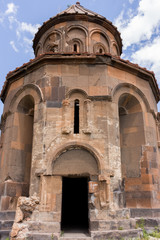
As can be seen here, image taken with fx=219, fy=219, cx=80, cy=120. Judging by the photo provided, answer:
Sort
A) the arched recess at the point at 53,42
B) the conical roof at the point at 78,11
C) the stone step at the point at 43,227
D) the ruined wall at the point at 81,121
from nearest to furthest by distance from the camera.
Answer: the stone step at the point at 43,227 < the ruined wall at the point at 81,121 < the arched recess at the point at 53,42 < the conical roof at the point at 78,11

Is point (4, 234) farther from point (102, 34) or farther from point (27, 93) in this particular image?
point (102, 34)

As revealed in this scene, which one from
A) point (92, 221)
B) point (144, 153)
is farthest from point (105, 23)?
point (92, 221)

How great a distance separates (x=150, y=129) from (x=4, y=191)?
5.96m

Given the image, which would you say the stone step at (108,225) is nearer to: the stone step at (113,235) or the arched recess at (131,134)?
the stone step at (113,235)

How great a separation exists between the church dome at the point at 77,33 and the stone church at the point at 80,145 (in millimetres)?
178

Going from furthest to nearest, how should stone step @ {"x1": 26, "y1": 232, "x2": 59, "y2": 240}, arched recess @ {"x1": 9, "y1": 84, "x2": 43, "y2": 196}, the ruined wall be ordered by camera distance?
1. arched recess @ {"x1": 9, "y1": 84, "x2": 43, "y2": 196}
2. the ruined wall
3. stone step @ {"x1": 26, "y1": 232, "x2": 59, "y2": 240}

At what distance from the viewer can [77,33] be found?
1072cm

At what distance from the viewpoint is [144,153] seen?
27.1ft

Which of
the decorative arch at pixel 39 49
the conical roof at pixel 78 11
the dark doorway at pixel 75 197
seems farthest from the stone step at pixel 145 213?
the conical roof at pixel 78 11

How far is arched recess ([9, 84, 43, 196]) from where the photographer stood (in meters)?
8.16

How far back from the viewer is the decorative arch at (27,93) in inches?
316

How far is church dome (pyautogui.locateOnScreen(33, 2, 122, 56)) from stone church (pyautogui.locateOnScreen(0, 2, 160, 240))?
178 millimetres

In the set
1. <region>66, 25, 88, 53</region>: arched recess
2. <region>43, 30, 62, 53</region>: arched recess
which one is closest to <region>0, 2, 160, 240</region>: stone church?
<region>66, 25, 88, 53</region>: arched recess

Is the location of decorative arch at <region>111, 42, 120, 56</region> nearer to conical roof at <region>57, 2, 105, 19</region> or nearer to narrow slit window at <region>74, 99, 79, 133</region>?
conical roof at <region>57, 2, 105, 19</region>
